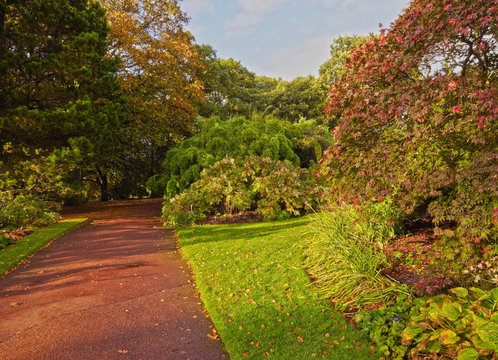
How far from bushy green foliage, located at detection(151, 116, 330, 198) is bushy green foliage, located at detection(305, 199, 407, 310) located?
5838 mm

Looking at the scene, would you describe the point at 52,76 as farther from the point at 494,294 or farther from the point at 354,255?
the point at 494,294

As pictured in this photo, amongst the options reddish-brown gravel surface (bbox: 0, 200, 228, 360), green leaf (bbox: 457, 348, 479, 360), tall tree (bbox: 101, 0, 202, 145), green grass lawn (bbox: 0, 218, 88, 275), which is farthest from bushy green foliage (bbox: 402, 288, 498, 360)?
tall tree (bbox: 101, 0, 202, 145)

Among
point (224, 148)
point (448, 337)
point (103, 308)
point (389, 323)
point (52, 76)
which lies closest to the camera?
point (448, 337)

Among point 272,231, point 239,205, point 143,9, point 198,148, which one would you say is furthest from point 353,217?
point 143,9

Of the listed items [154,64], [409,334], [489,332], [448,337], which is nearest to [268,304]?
[409,334]

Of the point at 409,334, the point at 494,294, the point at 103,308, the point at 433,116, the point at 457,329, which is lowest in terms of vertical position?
the point at 103,308

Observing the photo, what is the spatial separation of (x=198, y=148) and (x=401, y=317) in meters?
10.8

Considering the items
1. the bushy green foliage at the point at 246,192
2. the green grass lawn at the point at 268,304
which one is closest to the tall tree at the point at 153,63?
the bushy green foliage at the point at 246,192

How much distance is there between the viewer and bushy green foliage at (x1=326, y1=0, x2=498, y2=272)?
2.99 metres

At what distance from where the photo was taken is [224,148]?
12117mm

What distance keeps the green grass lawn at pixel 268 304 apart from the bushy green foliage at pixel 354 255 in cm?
29

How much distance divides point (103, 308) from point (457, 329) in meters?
4.20

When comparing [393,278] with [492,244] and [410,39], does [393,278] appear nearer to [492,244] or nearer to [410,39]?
[492,244]

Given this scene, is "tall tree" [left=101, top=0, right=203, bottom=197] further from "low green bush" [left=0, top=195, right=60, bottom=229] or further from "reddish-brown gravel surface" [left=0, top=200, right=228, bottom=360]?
"reddish-brown gravel surface" [left=0, top=200, right=228, bottom=360]
